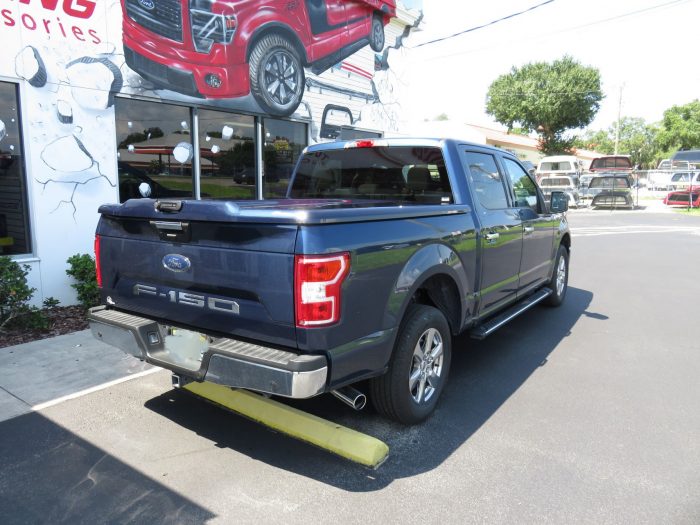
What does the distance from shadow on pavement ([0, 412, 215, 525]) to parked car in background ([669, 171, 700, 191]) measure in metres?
26.4

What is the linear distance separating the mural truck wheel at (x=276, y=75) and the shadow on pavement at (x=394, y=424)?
552cm

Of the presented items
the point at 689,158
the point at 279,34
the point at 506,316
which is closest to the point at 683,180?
the point at 689,158

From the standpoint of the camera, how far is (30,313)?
5508 mm

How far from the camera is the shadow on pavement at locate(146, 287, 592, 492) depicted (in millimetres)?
3088

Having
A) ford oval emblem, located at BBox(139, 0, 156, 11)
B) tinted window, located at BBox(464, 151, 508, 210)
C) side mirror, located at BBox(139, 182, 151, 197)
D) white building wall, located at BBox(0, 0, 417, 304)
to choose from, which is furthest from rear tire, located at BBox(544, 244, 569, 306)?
ford oval emblem, located at BBox(139, 0, 156, 11)

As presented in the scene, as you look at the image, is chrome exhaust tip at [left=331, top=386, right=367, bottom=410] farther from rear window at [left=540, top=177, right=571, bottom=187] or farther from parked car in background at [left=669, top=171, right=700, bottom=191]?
parked car in background at [left=669, top=171, right=700, bottom=191]

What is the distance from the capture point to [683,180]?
83.7 ft

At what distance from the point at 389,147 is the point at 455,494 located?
9.06 ft

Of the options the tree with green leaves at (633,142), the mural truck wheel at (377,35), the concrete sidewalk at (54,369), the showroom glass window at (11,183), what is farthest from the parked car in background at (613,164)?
the tree with green leaves at (633,142)

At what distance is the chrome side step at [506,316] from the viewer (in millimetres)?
4285

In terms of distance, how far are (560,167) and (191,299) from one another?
2680 centimetres

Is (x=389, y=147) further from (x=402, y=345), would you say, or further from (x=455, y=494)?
(x=455, y=494)

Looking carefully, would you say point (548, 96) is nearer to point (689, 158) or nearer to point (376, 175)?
point (689, 158)

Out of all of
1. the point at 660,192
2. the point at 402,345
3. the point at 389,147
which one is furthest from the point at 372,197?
the point at 660,192
